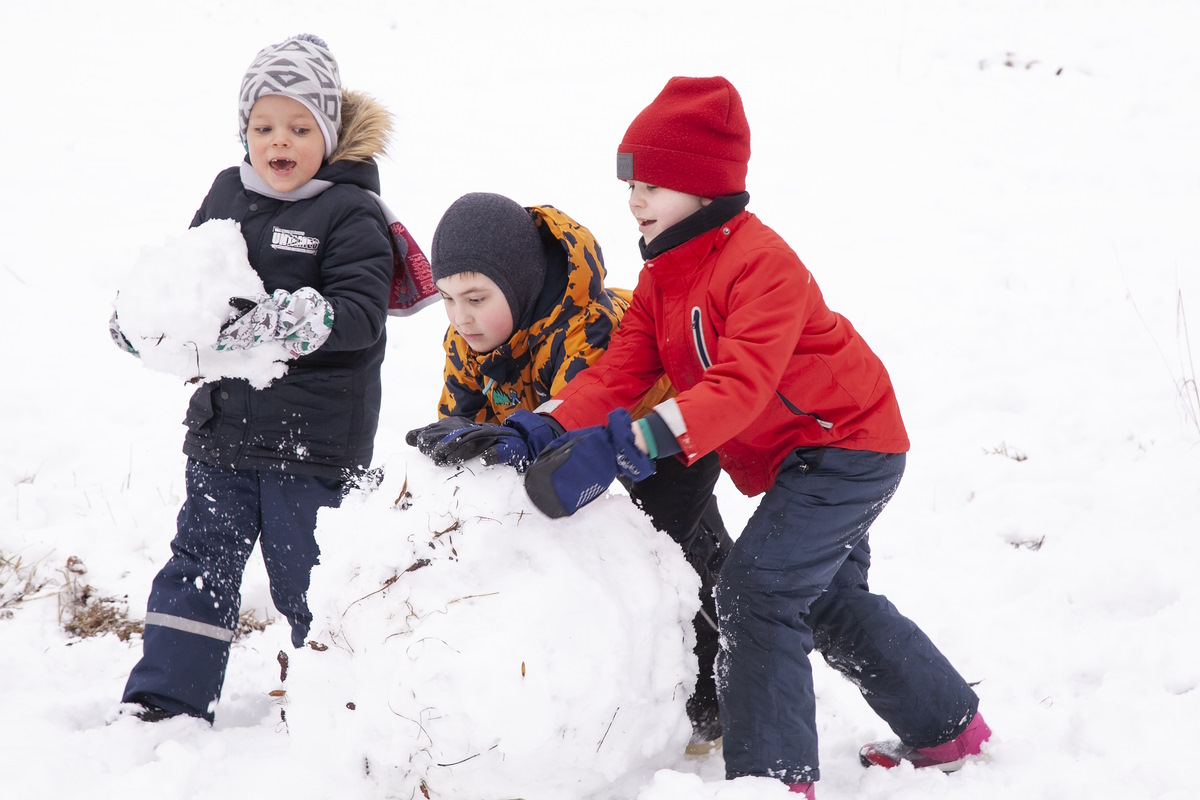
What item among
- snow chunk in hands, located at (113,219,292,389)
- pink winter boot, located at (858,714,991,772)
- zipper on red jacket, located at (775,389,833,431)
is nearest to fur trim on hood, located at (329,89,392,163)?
snow chunk in hands, located at (113,219,292,389)

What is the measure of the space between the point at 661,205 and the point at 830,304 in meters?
3.52

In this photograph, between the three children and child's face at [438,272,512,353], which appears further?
child's face at [438,272,512,353]

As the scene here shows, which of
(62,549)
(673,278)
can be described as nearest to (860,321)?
(673,278)

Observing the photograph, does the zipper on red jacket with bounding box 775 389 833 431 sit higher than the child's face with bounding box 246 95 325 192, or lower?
lower

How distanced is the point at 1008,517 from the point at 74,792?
10.9 ft

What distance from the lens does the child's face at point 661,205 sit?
2.32 meters

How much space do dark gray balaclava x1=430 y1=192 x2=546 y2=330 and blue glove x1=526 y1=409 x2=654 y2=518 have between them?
2.44 ft

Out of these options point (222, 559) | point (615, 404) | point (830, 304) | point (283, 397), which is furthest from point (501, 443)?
point (830, 304)

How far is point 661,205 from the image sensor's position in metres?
2.33

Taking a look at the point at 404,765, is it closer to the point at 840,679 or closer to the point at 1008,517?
the point at 840,679

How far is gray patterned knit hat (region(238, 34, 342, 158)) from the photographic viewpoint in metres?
2.73

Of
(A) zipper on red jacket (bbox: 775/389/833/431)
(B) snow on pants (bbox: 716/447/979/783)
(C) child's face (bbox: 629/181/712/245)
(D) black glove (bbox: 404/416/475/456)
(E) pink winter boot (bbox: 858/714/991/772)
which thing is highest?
(C) child's face (bbox: 629/181/712/245)

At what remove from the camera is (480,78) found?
8.78 m

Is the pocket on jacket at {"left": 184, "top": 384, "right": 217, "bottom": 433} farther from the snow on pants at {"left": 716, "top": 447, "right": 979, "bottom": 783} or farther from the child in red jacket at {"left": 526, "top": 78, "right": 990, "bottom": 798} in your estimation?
the snow on pants at {"left": 716, "top": 447, "right": 979, "bottom": 783}
